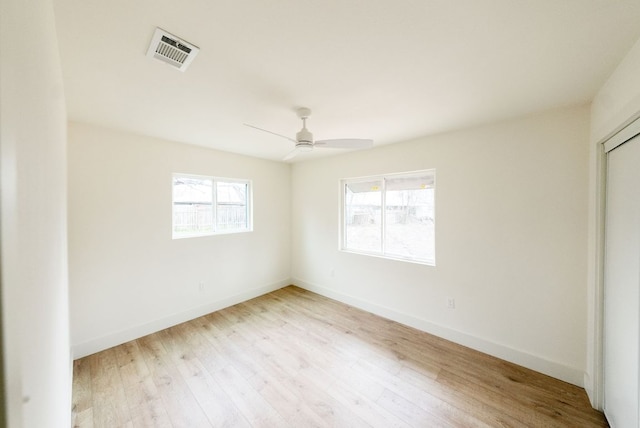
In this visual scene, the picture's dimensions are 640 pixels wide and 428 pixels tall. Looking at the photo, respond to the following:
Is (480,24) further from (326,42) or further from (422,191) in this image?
(422,191)

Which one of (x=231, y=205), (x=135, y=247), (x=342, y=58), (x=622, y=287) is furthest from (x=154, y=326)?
(x=622, y=287)

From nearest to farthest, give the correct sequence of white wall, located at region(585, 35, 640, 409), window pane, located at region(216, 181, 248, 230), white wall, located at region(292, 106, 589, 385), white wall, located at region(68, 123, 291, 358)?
white wall, located at region(585, 35, 640, 409) < white wall, located at region(292, 106, 589, 385) < white wall, located at region(68, 123, 291, 358) < window pane, located at region(216, 181, 248, 230)

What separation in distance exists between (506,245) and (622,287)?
857 millimetres

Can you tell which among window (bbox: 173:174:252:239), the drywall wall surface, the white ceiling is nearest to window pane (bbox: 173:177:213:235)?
window (bbox: 173:174:252:239)

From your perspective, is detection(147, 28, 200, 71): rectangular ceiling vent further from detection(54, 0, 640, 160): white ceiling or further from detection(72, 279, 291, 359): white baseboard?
detection(72, 279, 291, 359): white baseboard

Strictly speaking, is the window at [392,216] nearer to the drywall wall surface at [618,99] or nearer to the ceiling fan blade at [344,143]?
the ceiling fan blade at [344,143]

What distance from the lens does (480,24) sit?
116cm

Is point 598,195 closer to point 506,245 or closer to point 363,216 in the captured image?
point 506,245

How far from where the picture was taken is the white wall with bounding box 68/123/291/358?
7.89 ft

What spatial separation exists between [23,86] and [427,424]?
2.61m

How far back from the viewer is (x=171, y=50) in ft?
4.35

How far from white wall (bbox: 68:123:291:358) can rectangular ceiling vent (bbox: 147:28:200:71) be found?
1.80 meters

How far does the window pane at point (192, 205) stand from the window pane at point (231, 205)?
0.44 feet

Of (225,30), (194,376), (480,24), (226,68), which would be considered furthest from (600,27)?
(194,376)
